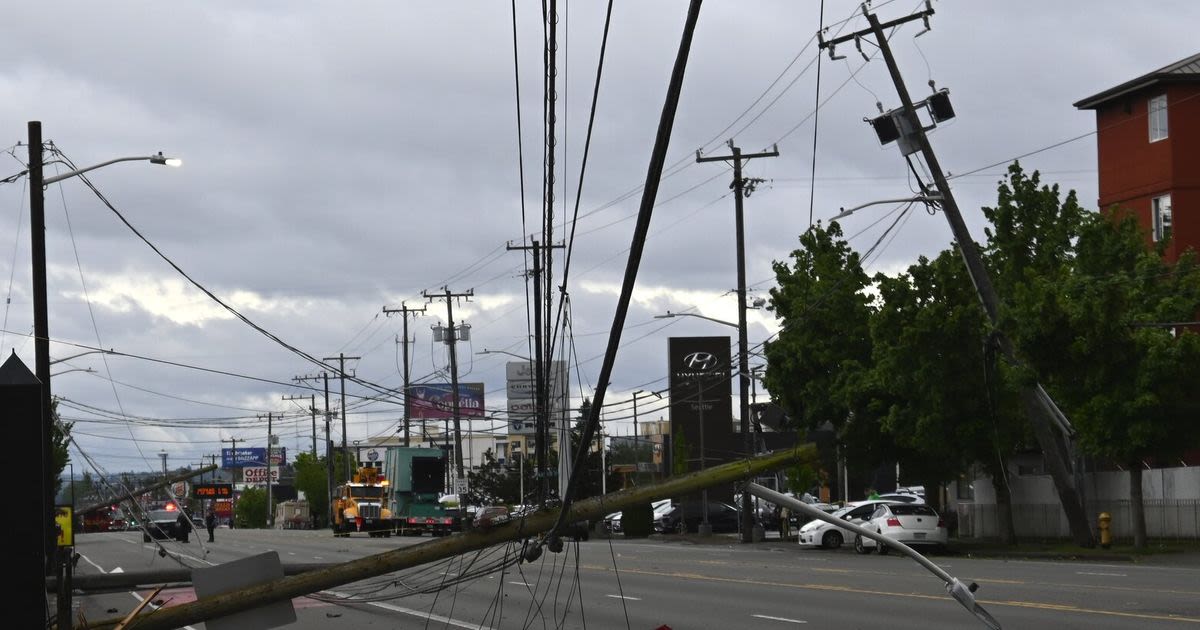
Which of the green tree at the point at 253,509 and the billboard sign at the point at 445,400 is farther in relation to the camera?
the green tree at the point at 253,509

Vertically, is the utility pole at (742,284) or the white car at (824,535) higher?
the utility pole at (742,284)

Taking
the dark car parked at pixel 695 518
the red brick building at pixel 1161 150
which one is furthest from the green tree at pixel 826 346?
the dark car parked at pixel 695 518

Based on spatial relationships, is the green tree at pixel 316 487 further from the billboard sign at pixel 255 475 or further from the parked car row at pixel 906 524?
the parked car row at pixel 906 524

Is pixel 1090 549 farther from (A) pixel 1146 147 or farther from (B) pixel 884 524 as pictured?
(A) pixel 1146 147

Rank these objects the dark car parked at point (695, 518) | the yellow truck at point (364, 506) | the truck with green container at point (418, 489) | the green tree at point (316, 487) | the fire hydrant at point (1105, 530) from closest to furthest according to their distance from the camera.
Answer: the fire hydrant at point (1105, 530) < the dark car parked at point (695, 518) < the truck with green container at point (418, 489) < the yellow truck at point (364, 506) < the green tree at point (316, 487)

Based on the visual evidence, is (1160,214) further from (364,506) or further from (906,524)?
(364,506)

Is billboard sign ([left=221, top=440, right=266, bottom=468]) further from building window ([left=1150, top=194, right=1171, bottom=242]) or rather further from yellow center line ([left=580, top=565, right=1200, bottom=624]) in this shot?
yellow center line ([left=580, top=565, right=1200, bottom=624])

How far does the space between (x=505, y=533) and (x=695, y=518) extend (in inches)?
2055

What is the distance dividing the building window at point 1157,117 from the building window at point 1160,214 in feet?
6.34

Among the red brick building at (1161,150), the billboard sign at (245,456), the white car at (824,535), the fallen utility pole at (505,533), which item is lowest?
the white car at (824,535)

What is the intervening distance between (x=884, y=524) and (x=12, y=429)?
28706mm

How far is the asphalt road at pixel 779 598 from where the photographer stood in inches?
646

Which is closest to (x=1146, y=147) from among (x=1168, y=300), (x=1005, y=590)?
(x=1168, y=300)

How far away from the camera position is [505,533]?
832 cm
